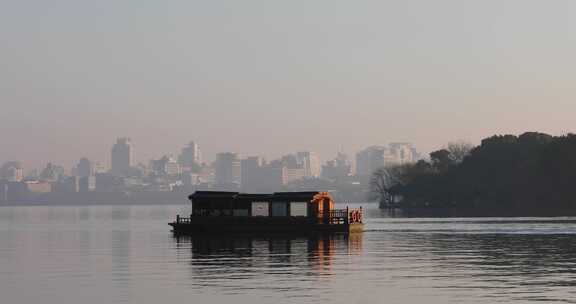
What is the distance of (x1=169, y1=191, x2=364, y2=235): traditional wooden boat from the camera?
387 feet

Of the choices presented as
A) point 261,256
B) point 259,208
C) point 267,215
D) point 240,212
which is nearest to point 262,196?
point 259,208

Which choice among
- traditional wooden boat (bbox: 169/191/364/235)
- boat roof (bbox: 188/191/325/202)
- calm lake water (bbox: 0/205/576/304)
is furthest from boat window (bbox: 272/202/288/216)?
calm lake water (bbox: 0/205/576/304)

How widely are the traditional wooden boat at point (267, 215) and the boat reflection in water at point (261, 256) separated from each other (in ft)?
17.3

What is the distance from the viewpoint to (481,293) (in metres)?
51.5

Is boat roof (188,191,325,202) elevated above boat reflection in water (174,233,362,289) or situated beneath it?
elevated above

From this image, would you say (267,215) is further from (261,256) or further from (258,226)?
(261,256)

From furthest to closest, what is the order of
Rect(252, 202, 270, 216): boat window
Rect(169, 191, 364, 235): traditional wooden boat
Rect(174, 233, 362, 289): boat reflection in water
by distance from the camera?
Rect(252, 202, 270, 216): boat window
Rect(169, 191, 364, 235): traditional wooden boat
Rect(174, 233, 362, 289): boat reflection in water

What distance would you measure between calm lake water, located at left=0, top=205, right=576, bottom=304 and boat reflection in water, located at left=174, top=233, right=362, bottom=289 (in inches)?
3.2

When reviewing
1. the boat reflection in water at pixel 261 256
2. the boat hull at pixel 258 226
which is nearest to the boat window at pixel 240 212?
the boat hull at pixel 258 226

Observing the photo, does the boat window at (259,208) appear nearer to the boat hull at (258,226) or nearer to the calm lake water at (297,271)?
the boat hull at (258,226)

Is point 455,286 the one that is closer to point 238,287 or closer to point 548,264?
point 238,287

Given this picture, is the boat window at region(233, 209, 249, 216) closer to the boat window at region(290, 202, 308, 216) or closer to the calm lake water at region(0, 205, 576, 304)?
the boat window at region(290, 202, 308, 216)

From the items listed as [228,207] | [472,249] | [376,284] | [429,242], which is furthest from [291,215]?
[376,284]

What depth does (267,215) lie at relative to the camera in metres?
121
